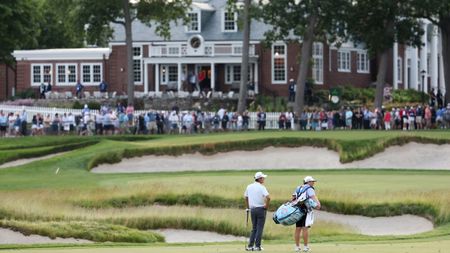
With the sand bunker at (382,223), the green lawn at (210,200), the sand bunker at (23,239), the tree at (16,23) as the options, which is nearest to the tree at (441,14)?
the green lawn at (210,200)

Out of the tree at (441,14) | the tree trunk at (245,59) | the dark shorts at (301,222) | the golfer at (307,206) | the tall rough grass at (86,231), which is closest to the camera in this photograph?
the golfer at (307,206)

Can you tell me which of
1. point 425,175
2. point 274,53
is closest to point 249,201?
point 425,175

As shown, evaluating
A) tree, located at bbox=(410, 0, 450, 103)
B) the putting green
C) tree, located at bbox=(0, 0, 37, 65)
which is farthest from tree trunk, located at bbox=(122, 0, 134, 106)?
the putting green

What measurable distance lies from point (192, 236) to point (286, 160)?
837 inches

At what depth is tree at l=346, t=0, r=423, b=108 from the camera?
75375 mm

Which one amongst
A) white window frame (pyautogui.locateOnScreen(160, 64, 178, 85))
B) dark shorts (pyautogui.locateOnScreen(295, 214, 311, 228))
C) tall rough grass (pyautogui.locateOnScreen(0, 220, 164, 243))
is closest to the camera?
dark shorts (pyautogui.locateOnScreen(295, 214, 311, 228))

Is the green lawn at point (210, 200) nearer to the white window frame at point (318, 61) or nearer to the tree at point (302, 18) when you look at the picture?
the tree at point (302, 18)

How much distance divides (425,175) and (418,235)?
15.4m

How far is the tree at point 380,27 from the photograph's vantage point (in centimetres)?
7538

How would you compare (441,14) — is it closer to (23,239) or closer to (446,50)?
(446,50)

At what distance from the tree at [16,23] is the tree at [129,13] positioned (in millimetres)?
3628

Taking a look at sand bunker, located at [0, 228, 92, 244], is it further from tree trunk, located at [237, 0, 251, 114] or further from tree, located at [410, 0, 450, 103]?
tree trunk, located at [237, 0, 251, 114]

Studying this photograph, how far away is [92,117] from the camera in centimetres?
7638

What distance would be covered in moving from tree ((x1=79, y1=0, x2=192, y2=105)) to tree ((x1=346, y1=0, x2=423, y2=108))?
14.1m
